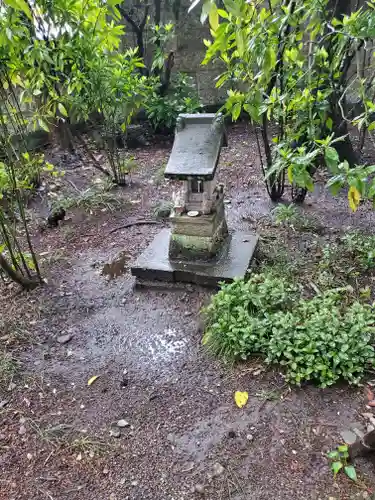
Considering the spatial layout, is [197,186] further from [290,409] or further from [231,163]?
[231,163]

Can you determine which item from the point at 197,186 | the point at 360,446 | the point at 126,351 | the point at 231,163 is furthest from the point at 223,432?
the point at 231,163

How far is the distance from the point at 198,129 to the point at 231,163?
244cm

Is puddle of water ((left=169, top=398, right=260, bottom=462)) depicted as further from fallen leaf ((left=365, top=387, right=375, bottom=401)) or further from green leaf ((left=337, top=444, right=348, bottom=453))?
fallen leaf ((left=365, top=387, right=375, bottom=401))

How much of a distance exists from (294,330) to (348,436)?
2.10 ft

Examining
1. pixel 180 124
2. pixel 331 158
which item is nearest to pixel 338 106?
pixel 180 124

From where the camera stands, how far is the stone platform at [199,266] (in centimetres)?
325

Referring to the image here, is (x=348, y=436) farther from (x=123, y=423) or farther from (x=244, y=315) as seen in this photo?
(x=123, y=423)

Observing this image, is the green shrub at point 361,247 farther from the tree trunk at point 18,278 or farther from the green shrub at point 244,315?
the tree trunk at point 18,278

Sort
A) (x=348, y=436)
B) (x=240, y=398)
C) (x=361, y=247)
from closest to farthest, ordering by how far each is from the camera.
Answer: (x=348, y=436) → (x=240, y=398) → (x=361, y=247)

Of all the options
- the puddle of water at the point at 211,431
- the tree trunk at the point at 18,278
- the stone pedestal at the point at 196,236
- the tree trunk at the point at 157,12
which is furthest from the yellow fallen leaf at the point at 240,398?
the tree trunk at the point at 157,12

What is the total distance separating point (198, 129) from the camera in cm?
327

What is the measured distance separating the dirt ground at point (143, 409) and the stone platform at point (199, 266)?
112mm

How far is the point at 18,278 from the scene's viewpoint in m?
3.29

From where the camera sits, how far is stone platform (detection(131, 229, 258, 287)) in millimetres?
3246
